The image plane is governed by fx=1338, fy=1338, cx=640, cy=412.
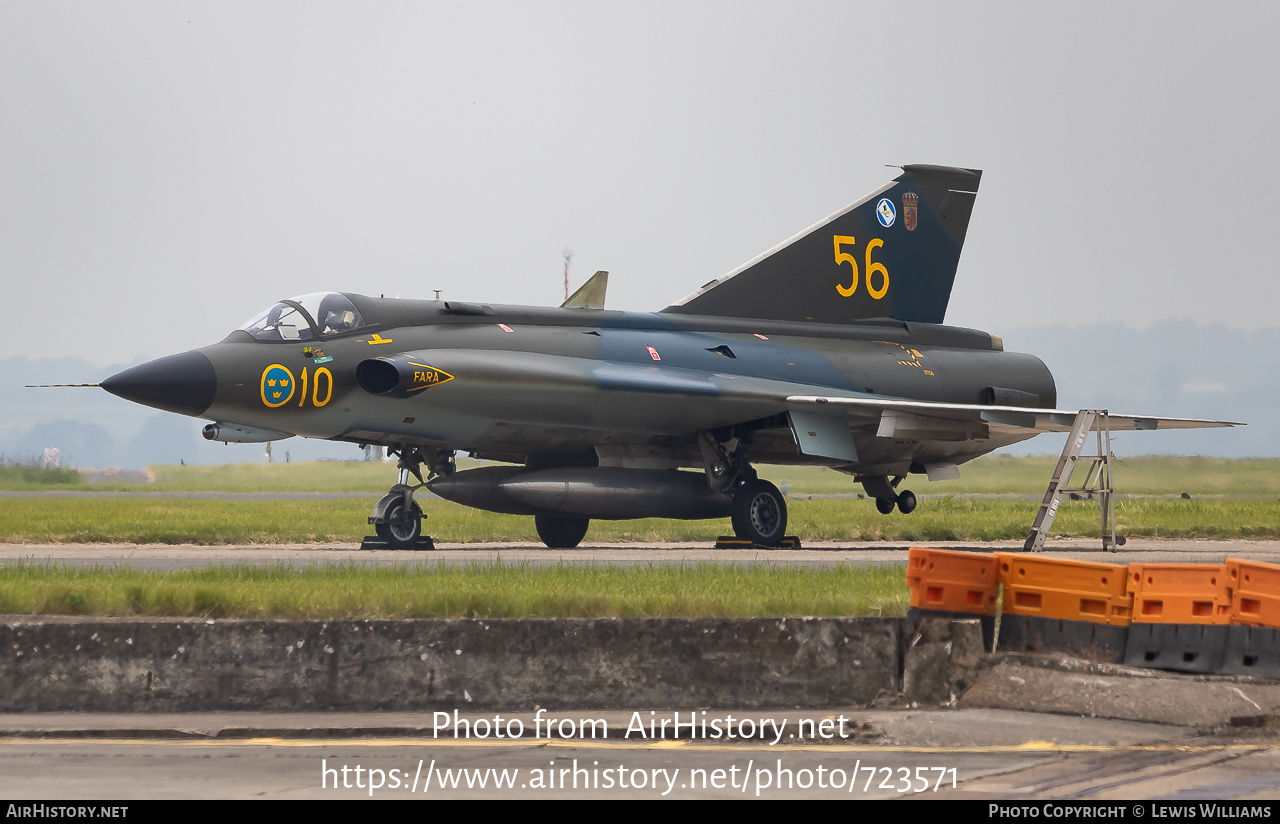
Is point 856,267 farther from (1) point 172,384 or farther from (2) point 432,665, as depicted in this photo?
(2) point 432,665

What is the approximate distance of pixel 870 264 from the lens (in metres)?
22.9

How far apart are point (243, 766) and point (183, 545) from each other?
44.8 feet

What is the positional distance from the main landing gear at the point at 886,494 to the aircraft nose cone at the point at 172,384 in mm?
10894

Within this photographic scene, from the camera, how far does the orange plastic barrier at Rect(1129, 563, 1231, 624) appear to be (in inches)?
295

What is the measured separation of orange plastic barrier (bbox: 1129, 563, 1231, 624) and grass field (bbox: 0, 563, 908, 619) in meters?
1.38

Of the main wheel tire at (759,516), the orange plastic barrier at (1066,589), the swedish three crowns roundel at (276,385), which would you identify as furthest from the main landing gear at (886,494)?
the orange plastic barrier at (1066,589)

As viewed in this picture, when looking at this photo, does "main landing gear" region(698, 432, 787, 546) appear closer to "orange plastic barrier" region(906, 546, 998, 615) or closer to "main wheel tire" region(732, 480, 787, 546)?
"main wheel tire" region(732, 480, 787, 546)

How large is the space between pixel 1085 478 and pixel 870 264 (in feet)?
18.9

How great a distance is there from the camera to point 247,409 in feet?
53.2

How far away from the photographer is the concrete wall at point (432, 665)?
7203mm

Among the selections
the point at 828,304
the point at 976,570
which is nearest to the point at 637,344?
the point at 828,304

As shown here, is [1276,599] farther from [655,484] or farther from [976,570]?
[655,484]

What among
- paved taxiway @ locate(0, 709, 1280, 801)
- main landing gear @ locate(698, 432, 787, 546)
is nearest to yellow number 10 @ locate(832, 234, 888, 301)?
main landing gear @ locate(698, 432, 787, 546)

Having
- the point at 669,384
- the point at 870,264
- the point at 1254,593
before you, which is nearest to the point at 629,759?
the point at 1254,593
